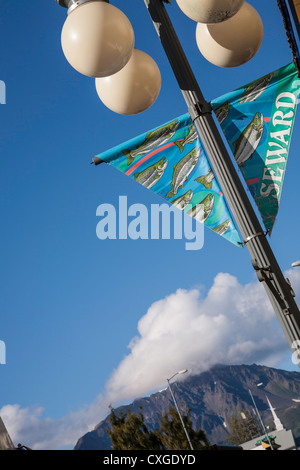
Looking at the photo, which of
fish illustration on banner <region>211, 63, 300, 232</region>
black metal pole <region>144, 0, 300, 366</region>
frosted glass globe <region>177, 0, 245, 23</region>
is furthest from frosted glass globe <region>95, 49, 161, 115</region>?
frosted glass globe <region>177, 0, 245, 23</region>

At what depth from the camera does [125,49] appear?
3.13 metres

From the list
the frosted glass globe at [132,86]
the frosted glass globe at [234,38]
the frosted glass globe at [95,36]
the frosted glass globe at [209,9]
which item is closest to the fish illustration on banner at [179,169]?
the frosted glass globe at [132,86]

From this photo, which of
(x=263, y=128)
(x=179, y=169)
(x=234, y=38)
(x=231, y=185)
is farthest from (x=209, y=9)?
(x=179, y=169)

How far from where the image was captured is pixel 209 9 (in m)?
3.15

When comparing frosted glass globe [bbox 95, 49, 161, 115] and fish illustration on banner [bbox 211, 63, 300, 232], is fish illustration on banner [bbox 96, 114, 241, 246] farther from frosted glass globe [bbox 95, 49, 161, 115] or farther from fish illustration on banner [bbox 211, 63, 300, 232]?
frosted glass globe [bbox 95, 49, 161, 115]

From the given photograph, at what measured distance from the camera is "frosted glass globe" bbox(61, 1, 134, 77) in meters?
3.02

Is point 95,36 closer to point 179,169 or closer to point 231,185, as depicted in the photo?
point 231,185

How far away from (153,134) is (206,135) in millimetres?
628

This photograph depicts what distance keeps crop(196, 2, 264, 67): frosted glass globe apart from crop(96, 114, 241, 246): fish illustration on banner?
1.48ft

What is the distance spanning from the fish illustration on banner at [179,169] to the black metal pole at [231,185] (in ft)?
0.91

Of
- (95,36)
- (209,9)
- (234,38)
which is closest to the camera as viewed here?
(95,36)

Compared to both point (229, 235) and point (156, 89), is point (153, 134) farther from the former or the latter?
point (229, 235)

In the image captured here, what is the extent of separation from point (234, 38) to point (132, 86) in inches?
27.6
